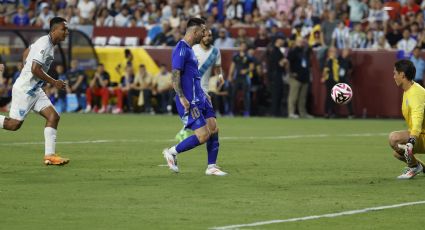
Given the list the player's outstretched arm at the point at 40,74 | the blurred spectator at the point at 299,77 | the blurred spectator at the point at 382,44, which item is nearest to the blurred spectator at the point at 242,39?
the blurred spectator at the point at 299,77

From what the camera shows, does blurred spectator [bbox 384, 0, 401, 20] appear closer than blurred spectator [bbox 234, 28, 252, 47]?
Yes

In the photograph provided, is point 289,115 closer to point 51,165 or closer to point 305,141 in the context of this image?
point 305,141

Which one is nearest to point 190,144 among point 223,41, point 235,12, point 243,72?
point 243,72

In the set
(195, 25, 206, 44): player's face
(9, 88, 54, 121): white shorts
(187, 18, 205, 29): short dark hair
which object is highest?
(187, 18, 205, 29): short dark hair

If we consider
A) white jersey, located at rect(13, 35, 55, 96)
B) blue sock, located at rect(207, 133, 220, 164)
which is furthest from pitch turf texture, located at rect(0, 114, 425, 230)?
white jersey, located at rect(13, 35, 55, 96)

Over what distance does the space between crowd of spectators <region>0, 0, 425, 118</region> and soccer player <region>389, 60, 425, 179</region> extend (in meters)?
16.9

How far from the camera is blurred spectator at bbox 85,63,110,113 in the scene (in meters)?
34.9

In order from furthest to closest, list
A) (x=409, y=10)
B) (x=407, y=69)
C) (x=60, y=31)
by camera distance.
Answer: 1. (x=409, y=10)
2. (x=60, y=31)
3. (x=407, y=69)

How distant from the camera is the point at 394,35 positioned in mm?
32656

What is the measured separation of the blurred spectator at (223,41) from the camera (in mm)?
34403

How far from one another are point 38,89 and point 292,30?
18.7 meters

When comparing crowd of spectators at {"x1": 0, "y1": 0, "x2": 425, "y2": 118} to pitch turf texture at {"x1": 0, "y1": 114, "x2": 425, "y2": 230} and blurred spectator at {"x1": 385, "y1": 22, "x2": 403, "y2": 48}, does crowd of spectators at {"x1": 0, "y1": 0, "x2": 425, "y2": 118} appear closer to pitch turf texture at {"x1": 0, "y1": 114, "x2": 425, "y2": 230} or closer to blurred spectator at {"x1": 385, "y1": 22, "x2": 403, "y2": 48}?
blurred spectator at {"x1": 385, "y1": 22, "x2": 403, "y2": 48}

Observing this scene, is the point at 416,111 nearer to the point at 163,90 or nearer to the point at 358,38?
the point at 358,38

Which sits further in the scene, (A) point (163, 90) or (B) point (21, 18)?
(B) point (21, 18)
